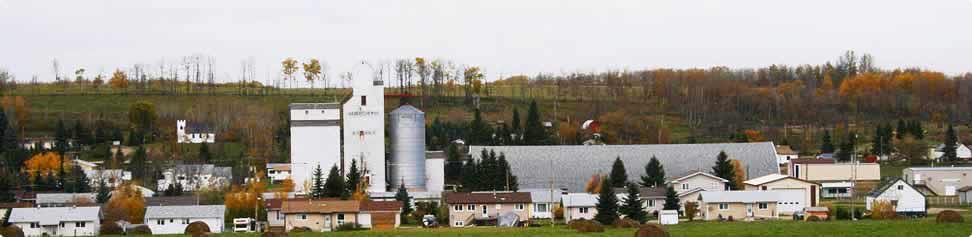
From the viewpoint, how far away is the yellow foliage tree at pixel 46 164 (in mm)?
51166

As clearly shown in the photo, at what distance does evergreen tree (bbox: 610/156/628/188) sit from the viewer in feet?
159

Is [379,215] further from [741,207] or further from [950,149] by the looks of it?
[950,149]

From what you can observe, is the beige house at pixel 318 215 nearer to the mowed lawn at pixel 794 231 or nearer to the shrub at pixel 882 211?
the mowed lawn at pixel 794 231

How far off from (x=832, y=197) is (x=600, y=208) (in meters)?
17.7

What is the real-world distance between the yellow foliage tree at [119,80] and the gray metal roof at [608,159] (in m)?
39.8

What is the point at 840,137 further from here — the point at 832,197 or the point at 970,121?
the point at 832,197

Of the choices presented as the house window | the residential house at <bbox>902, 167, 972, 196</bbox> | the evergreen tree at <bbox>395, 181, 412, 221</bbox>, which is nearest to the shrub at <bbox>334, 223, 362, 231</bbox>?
the evergreen tree at <bbox>395, 181, 412, 221</bbox>

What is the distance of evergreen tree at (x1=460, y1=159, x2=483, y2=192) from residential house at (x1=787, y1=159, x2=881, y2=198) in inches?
492

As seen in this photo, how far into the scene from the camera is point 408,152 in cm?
5094

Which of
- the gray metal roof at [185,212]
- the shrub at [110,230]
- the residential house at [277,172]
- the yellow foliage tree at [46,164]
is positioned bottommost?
the shrub at [110,230]

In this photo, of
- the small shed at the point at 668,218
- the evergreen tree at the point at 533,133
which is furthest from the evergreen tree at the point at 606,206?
the evergreen tree at the point at 533,133

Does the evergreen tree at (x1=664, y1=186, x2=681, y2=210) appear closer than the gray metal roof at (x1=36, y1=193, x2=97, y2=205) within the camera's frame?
Yes

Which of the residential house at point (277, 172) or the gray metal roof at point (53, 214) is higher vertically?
the residential house at point (277, 172)

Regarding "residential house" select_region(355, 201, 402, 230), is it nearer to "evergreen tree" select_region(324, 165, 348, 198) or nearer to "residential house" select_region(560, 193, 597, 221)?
"residential house" select_region(560, 193, 597, 221)
